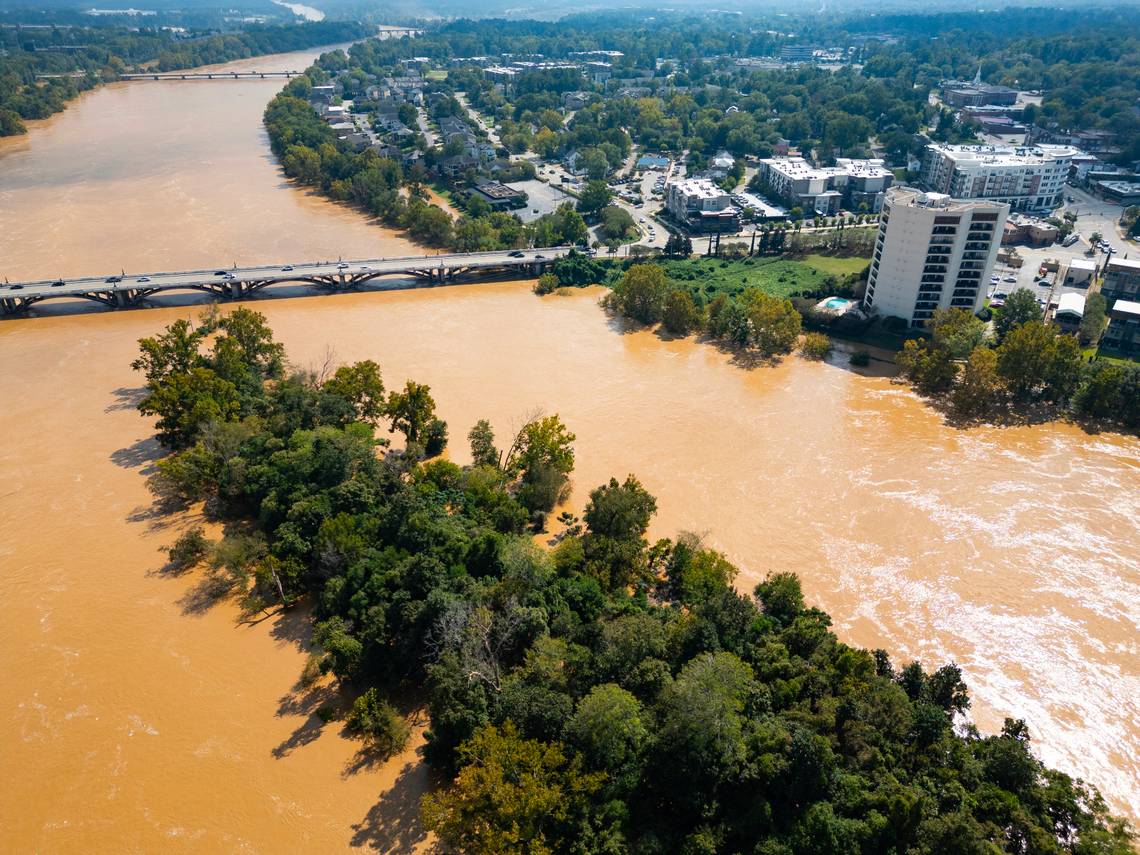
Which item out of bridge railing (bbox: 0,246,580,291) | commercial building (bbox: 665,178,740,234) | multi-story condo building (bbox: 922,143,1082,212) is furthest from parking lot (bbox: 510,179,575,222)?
multi-story condo building (bbox: 922,143,1082,212)

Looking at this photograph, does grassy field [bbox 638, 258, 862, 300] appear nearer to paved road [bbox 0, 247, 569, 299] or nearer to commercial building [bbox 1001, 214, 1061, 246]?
paved road [bbox 0, 247, 569, 299]

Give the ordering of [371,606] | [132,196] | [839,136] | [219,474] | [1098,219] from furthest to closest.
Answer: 1. [839,136]
2. [132,196]
3. [1098,219]
4. [219,474]
5. [371,606]

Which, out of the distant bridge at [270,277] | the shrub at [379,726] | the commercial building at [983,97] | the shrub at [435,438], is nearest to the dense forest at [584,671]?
the shrub at [379,726]

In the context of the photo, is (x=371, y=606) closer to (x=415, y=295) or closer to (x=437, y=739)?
(x=437, y=739)

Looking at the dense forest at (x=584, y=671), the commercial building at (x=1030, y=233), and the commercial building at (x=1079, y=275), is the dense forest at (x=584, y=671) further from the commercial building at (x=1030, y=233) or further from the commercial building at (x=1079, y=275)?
the commercial building at (x=1030, y=233)

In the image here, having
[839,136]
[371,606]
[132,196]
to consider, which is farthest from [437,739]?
[839,136]
